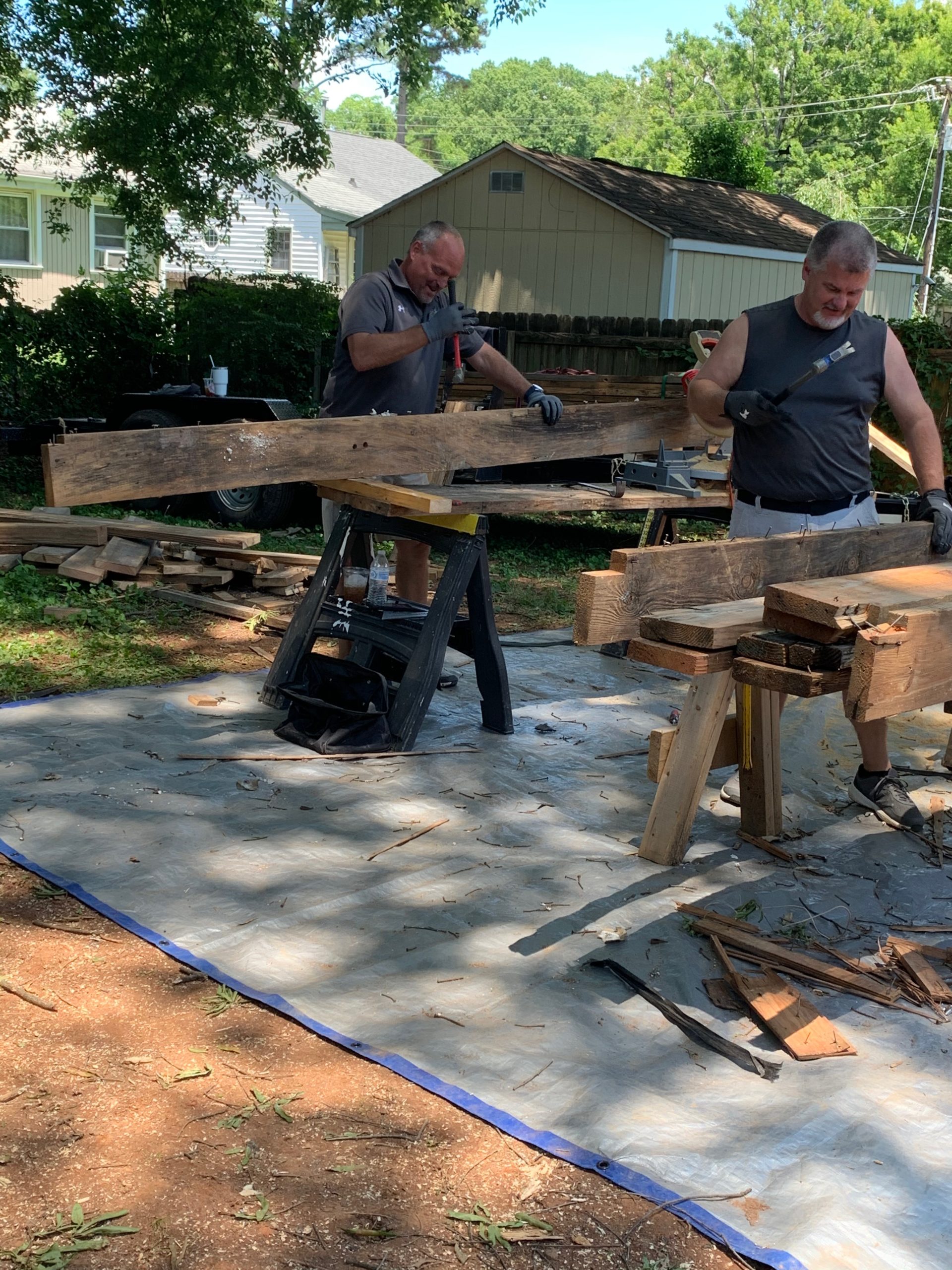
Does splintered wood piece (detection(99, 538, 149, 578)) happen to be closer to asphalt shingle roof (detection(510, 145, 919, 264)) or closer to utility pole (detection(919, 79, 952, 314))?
asphalt shingle roof (detection(510, 145, 919, 264))

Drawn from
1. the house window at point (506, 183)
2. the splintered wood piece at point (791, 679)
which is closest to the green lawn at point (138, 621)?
the splintered wood piece at point (791, 679)

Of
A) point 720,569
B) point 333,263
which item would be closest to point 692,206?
point 333,263

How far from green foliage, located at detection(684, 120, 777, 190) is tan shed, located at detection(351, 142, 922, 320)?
6.33 ft

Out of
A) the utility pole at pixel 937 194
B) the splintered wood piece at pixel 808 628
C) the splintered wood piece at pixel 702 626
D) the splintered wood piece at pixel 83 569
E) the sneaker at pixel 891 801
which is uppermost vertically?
the utility pole at pixel 937 194

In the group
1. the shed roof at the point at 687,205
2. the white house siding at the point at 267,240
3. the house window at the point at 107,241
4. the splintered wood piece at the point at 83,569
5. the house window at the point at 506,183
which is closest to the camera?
the splintered wood piece at the point at 83,569

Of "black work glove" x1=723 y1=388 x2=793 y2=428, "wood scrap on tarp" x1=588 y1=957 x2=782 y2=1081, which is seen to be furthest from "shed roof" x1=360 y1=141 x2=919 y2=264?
"wood scrap on tarp" x1=588 y1=957 x2=782 y2=1081

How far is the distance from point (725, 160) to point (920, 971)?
865 inches

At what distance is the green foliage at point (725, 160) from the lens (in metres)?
22.9

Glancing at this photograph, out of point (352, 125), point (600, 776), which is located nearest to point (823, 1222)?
point (600, 776)

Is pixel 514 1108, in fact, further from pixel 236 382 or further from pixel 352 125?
pixel 352 125

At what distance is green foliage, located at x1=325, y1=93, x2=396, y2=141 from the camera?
97.6 metres

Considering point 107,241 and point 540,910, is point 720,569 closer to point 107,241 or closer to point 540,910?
point 540,910

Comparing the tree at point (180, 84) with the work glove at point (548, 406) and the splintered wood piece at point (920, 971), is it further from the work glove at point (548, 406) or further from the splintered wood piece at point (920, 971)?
the splintered wood piece at point (920, 971)

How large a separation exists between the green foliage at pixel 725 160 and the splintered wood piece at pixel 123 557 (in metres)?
17.8
